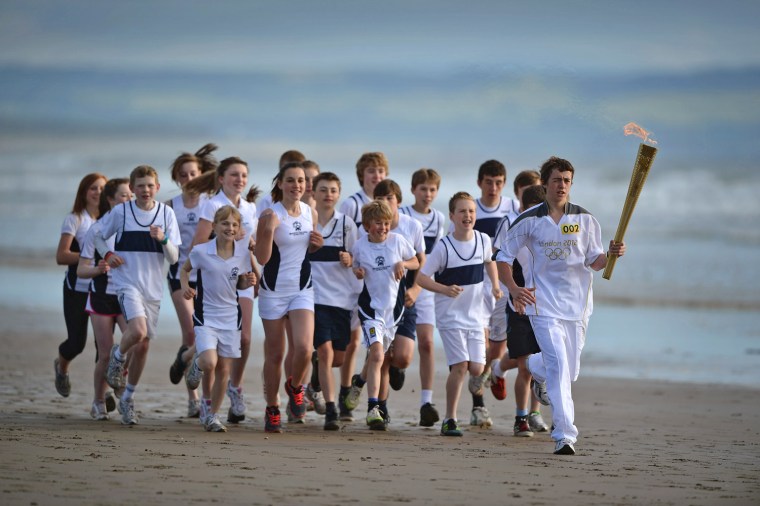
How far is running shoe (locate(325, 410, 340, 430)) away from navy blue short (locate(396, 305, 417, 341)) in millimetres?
979

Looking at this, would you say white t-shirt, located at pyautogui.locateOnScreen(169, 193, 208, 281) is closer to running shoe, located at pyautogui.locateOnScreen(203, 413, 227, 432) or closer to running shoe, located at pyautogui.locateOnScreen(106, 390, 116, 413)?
Answer: running shoe, located at pyautogui.locateOnScreen(106, 390, 116, 413)

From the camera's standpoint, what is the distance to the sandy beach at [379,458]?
672 cm

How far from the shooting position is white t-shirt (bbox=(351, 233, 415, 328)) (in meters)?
10.0

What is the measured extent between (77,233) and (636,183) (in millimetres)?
5217

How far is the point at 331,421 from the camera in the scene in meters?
9.93

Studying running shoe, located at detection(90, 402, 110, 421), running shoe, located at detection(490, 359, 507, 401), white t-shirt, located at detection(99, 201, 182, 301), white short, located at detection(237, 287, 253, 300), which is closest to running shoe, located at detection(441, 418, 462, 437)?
running shoe, located at detection(490, 359, 507, 401)

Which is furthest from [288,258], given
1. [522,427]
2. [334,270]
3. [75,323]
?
[75,323]

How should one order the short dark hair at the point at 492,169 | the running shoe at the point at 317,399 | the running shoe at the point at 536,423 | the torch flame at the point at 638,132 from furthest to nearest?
Result: the short dark hair at the point at 492,169, the running shoe at the point at 317,399, the running shoe at the point at 536,423, the torch flame at the point at 638,132

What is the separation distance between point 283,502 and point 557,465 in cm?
229

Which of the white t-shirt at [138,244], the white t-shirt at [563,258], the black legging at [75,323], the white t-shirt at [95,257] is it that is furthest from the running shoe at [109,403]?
the white t-shirt at [563,258]

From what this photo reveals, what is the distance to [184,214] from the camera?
11.3 m

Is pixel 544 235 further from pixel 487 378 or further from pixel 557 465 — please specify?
pixel 487 378

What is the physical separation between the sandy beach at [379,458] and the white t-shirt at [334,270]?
109 cm

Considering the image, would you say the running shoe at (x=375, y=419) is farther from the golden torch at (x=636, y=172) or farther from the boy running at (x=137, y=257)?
the golden torch at (x=636, y=172)
